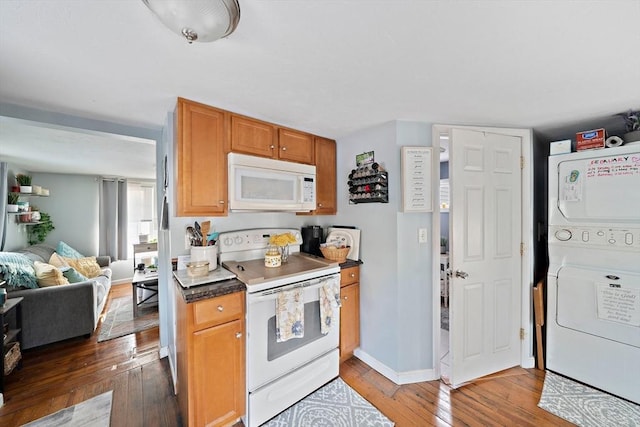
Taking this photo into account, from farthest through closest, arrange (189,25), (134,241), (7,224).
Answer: (134,241), (7,224), (189,25)

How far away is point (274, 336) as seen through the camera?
1.68 metres

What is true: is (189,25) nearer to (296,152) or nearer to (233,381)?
(296,152)

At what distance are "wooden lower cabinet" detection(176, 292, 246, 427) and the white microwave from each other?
0.70 m

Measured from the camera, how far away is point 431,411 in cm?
172

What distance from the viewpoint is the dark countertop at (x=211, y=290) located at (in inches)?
55.4

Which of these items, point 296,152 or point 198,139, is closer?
point 198,139

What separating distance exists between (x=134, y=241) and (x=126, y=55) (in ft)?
17.3

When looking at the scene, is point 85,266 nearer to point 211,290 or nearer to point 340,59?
point 211,290

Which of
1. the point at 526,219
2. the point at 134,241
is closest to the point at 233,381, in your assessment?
the point at 526,219

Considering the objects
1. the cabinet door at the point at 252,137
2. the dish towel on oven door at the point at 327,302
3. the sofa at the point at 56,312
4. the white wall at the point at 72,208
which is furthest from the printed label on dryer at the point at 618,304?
the white wall at the point at 72,208

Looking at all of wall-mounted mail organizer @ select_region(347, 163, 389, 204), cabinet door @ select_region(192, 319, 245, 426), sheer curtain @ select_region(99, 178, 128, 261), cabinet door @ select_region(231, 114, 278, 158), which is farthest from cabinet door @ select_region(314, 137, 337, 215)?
sheer curtain @ select_region(99, 178, 128, 261)

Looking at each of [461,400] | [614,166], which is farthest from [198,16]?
[614,166]

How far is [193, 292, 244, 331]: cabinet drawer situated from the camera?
4.68 ft

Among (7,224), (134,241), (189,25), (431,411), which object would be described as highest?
(189,25)
